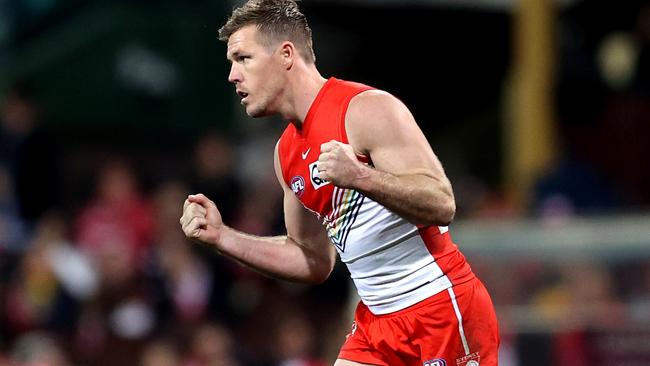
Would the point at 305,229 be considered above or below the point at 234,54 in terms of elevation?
below

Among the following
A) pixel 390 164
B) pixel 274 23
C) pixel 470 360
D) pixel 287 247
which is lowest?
pixel 470 360

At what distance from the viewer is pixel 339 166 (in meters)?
5.50

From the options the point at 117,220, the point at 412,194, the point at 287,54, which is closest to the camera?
the point at 412,194

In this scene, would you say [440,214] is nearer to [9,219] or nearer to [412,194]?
[412,194]

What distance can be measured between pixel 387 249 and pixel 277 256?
68 cm

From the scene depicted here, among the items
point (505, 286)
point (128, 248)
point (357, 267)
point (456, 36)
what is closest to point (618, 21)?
point (456, 36)

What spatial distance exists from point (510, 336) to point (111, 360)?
3.20 metres

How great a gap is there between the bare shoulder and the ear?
41 centimetres

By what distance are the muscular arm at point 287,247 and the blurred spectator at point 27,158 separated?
6666mm

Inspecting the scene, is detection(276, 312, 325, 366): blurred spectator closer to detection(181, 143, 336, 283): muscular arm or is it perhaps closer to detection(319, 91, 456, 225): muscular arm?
detection(181, 143, 336, 283): muscular arm

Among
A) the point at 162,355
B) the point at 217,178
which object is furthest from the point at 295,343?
the point at 217,178

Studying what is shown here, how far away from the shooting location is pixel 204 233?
6.27 m

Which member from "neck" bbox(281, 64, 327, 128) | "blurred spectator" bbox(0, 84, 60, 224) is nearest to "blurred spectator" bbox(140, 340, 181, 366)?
"blurred spectator" bbox(0, 84, 60, 224)

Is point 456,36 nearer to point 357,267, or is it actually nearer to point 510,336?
point 510,336
